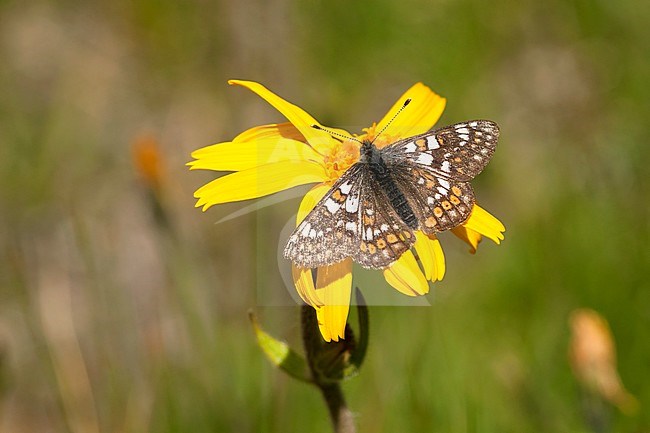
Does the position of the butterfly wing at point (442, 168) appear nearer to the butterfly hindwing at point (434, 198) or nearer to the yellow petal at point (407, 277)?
the butterfly hindwing at point (434, 198)

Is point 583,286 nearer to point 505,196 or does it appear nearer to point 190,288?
point 505,196

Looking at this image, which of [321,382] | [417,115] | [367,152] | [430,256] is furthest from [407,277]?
[417,115]

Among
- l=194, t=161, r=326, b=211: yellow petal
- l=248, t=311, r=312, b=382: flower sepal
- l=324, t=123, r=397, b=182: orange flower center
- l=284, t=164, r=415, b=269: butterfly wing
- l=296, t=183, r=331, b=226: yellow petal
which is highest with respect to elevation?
l=324, t=123, r=397, b=182: orange flower center

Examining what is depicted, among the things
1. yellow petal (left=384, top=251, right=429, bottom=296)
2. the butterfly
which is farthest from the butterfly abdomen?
yellow petal (left=384, top=251, right=429, bottom=296)

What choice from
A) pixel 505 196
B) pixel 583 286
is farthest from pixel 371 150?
pixel 505 196

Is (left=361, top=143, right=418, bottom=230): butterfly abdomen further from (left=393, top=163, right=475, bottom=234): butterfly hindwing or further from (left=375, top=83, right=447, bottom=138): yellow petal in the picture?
(left=375, top=83, right=447, bottom=138): yellow petal

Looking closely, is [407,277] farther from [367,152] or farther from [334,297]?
[367,152]

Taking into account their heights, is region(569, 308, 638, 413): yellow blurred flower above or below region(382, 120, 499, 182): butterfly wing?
below
